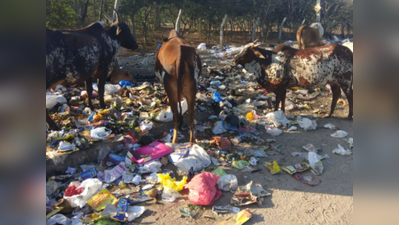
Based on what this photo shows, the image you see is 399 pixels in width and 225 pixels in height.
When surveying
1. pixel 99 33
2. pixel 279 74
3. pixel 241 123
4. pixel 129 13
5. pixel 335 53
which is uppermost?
pixel 129 13

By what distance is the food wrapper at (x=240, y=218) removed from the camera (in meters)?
3.22

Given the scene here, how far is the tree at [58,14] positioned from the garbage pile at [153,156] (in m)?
8.84

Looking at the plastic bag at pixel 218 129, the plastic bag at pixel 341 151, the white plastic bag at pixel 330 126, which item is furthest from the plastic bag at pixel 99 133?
the white plastic bag at pixel 330 126

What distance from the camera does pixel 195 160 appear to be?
4379mm

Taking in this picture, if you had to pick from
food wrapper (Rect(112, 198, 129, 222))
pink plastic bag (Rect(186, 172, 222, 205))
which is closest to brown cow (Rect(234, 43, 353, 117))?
pink plastic bag (Rect(186, 172, 222, 205))

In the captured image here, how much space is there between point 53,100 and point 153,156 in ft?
9.98

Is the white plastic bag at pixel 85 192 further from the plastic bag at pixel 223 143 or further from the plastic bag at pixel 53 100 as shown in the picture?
the plastic bag at pixel 53 100

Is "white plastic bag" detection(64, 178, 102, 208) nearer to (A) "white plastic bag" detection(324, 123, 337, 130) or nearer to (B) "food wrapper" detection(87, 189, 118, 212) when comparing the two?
(B) "food wrapper" detection(87, 189, 118, 212)

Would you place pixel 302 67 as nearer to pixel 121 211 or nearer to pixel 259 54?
pixel 259 54

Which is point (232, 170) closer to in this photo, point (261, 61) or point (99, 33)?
point (261, 61)

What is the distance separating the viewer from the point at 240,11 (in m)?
24.7

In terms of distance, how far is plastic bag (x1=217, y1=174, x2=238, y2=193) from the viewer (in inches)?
152
